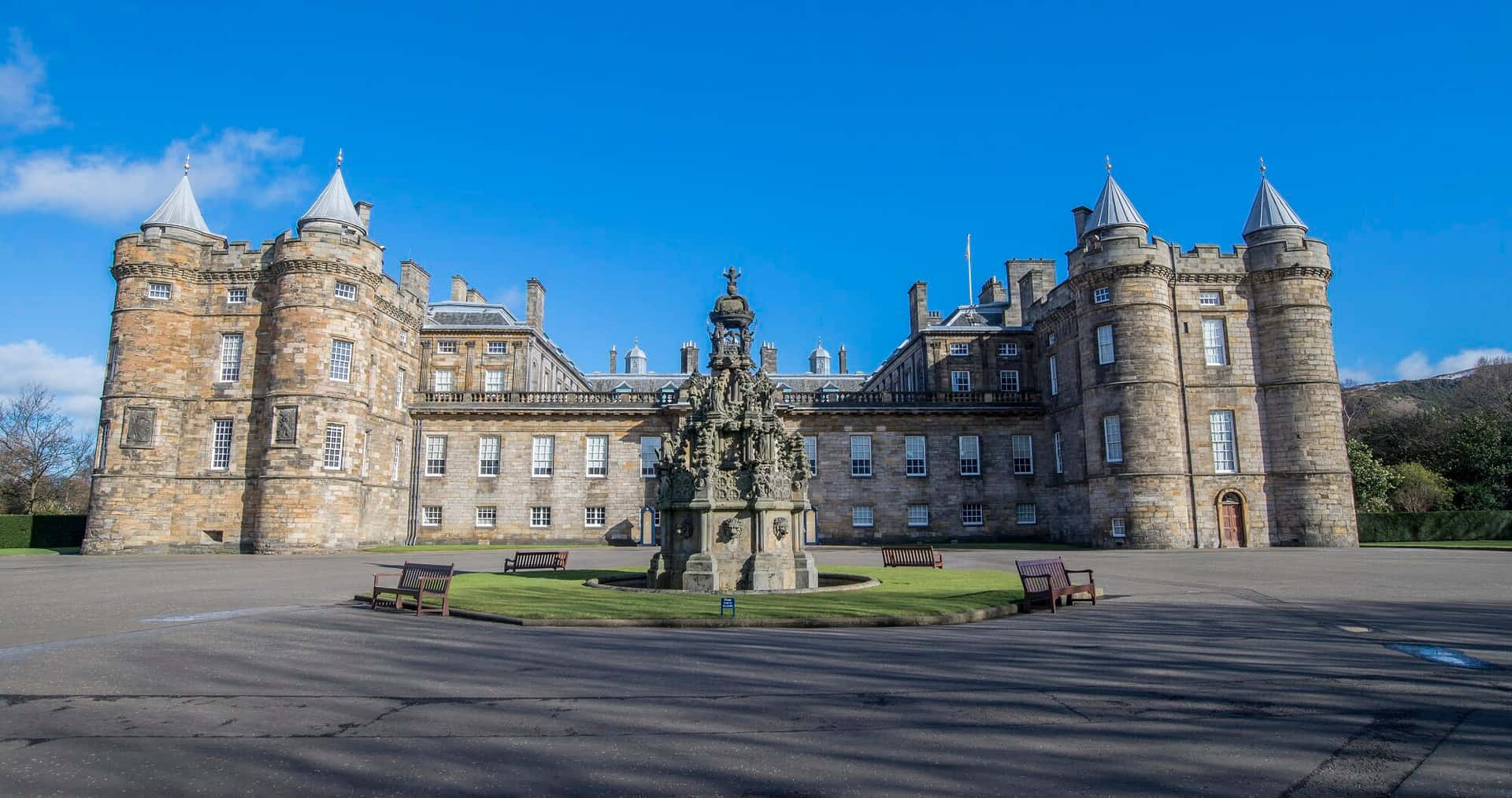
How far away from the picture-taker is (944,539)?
4278cm

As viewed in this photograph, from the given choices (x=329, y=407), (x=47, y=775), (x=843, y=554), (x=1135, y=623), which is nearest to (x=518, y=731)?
(x=47, y=775)

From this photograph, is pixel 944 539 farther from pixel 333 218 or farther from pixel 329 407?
pixel 333 218

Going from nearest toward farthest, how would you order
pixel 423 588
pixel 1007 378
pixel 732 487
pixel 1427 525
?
pixel 423 588
pixel 732 487
pixel 1427 525
pixel 1007 378

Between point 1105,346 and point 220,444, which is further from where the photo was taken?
point 1105,346

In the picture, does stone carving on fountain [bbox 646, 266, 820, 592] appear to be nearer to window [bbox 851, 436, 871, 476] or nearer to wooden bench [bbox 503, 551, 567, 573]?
wooden bench [bbox 503, 551, 567, 573]

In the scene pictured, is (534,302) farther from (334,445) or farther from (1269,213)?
(1269,213)

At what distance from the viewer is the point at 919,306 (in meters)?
51.3

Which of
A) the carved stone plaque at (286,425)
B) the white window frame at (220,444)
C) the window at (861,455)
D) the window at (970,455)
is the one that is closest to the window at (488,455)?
the carved stone plaque at (286,425)

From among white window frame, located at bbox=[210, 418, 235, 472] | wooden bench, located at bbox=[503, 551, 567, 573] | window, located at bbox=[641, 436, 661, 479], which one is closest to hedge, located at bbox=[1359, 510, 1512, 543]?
window, located at bbox=[641, 436, 661, 479]

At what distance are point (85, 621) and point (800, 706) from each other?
39.0 ft

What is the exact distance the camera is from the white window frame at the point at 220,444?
120ft

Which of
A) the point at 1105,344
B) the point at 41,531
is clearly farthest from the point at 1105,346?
the point at 41,531

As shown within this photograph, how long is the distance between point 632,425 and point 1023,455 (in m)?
20.6

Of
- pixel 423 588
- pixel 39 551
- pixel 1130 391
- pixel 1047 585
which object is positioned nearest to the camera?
pixel 423 588
